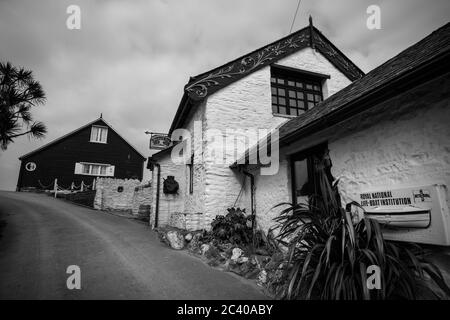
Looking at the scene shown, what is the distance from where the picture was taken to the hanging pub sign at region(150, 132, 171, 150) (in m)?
9.50

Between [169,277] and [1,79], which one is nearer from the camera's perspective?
[169,277]

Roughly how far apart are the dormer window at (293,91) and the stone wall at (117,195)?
814 centimetres

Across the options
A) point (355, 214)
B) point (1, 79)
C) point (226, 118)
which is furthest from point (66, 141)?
point (355, 214)

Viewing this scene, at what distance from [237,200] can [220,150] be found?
1596 millimetres

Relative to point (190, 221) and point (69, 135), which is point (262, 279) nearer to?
point (190, 221)

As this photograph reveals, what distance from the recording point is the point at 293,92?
852cm

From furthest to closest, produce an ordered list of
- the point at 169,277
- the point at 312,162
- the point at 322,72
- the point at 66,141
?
the point at 66,141 < the point at 322,72 < the point at 312,162 < the point at 169,277

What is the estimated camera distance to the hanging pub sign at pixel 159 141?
950 centimetres

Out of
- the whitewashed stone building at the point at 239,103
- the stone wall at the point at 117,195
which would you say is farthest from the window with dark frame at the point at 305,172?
the stone wall at the point at 117,195

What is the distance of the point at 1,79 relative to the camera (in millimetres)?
9156

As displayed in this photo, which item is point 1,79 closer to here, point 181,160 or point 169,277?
point 181,160

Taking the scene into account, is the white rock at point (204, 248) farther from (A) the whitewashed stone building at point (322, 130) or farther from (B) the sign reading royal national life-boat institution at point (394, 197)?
(B) the sign reading royal national life-boat institution at point (394, 197)

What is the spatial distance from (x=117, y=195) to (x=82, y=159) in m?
7.98

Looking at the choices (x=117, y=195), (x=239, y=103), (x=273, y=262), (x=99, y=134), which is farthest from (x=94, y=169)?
(x=273, y=262)
